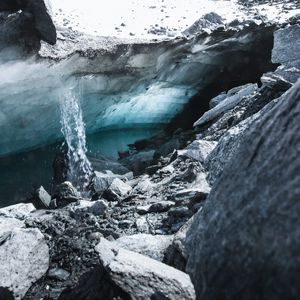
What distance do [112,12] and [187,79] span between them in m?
2.74

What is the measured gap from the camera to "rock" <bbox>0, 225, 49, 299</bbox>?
261cm

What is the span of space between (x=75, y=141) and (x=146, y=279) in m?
7.52

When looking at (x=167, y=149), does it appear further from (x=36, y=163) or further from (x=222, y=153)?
(x=222, y=153)

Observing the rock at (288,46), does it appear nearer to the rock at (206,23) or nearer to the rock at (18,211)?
the rock at (206,23)

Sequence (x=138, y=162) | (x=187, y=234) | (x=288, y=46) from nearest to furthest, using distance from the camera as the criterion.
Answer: (x=187, y=234), (x=288, y=46), (x=138, y=162)

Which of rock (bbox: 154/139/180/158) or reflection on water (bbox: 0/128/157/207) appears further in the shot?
rock (bbox: 154/139/180/158)

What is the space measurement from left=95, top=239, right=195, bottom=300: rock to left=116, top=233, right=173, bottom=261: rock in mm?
410

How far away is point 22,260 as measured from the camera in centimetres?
274

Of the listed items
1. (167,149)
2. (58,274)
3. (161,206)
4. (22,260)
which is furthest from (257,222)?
(167,149)

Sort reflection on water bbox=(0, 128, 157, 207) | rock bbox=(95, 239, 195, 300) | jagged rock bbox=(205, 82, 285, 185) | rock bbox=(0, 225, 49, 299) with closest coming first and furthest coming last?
rock bbox=(95, 239, 195, 300), rock bbox=(0, 225, 49, 299), jagged rock bbox=(205, 82, 285, 185), reflection on water bbox=(0, 128, 157, 207)

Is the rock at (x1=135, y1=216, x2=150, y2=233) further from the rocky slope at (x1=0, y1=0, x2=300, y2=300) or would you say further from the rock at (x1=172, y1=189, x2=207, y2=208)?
the rock at (x1=172, y1=189, x2=207, y2=208)

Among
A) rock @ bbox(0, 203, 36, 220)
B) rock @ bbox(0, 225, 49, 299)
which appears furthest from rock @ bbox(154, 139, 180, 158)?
rock @ bbox(0, 225, 49, 299)

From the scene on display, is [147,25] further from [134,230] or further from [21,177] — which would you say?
[134,230]

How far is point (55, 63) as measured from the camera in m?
6.53
